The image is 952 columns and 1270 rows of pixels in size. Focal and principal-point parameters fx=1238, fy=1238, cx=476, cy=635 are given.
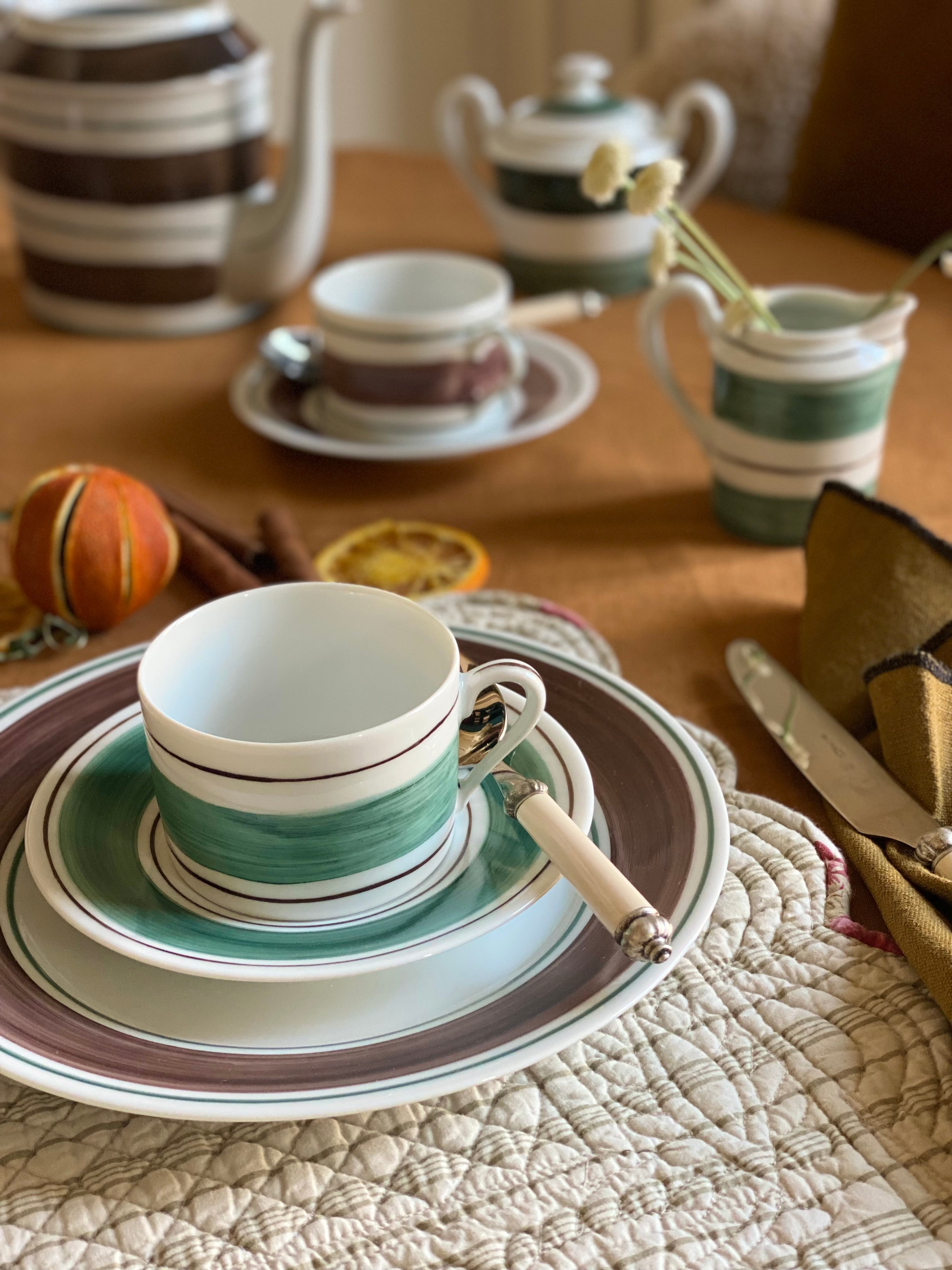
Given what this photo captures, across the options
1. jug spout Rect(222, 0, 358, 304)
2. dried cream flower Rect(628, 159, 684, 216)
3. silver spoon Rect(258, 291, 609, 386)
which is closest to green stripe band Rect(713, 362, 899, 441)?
Answer: dried cream flower Rect(628, 159, 684, 216)

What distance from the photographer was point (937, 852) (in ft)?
1.55

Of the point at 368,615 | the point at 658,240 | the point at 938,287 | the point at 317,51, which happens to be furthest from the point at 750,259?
the point at 368,615

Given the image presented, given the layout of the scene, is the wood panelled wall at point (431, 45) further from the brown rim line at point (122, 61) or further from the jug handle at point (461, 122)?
the brown rim line at point (122, 61)

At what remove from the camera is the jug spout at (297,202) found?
107 centimetres

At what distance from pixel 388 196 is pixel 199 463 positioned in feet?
2.32

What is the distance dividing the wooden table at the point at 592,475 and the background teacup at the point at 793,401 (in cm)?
3

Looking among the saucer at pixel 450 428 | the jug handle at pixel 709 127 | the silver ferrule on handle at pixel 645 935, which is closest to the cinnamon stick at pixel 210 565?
the saucer at pixel 450 428

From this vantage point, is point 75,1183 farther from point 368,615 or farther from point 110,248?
point 110,248

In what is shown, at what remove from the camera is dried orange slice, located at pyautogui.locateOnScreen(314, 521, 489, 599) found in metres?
0.73

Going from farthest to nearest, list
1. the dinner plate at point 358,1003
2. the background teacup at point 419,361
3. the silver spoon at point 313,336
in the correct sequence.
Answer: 1. the silver spoon at point 313,336
2. the background teacup at point 419,361
3. the dinner plate at point 358,1003

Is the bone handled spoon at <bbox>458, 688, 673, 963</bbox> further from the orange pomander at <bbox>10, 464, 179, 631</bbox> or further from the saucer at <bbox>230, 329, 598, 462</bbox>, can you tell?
the saucer at <bbox>230, 329, 598, 462</bbox>

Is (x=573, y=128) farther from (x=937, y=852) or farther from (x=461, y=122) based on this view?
(x=937, y=852)

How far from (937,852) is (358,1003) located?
0.75 ft

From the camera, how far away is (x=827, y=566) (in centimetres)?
64
